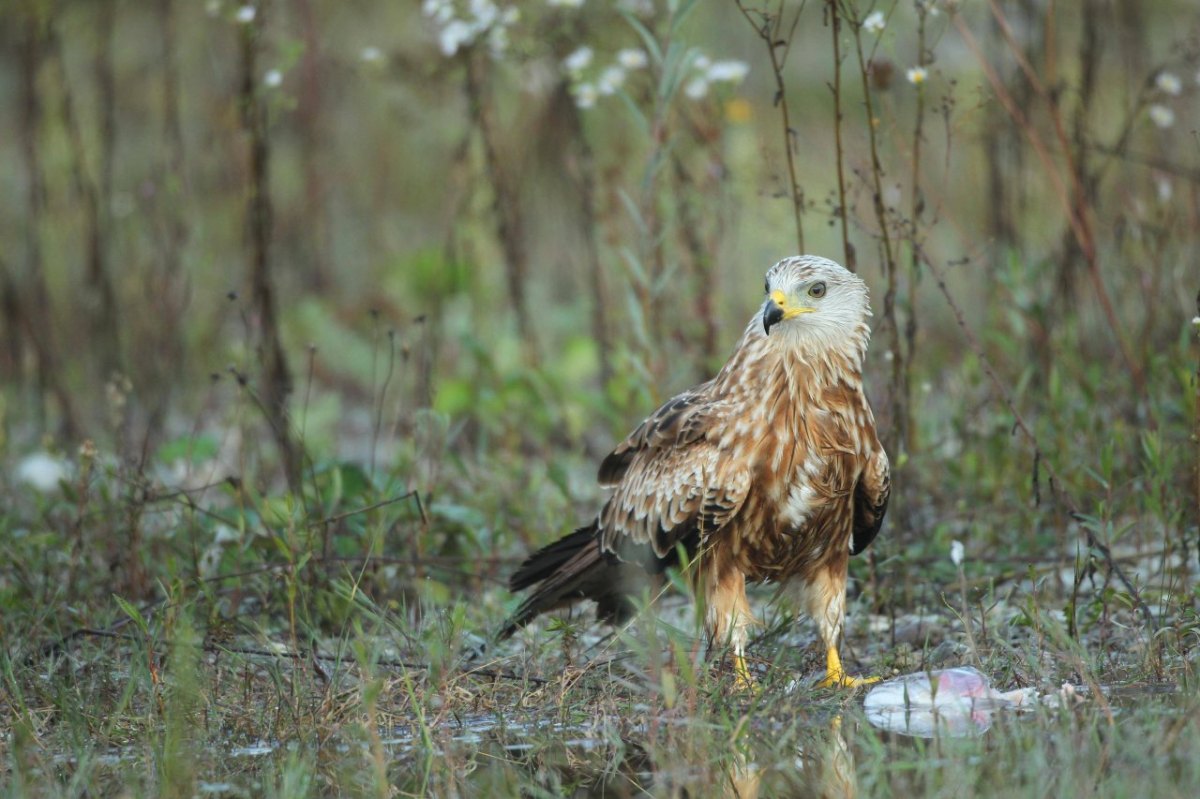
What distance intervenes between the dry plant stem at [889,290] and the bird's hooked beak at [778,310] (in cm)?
49

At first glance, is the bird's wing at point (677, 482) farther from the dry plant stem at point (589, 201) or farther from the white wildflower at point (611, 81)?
the dry plant stem at point (589, 201)

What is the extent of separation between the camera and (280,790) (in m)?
3.32

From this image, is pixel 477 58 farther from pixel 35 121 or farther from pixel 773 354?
pixel 773 354

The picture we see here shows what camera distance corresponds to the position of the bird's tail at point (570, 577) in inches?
179

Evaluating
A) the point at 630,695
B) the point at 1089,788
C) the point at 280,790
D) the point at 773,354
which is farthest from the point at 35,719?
the point at 1089,788

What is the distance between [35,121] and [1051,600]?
231 inches

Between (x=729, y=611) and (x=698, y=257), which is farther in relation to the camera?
(x=698, y=257)

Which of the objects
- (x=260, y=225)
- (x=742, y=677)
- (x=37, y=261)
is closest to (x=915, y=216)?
(x=742, y=677)

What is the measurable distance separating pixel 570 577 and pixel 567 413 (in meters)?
2.46

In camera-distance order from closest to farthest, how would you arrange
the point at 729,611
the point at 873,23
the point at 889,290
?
the point at 729,611 → the point at 873,23 → the point at 889,290

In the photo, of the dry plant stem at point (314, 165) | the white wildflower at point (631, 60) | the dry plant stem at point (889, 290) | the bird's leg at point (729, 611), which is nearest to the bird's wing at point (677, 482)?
the bird's leg at point (729, 611)

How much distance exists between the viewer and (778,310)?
4227mm

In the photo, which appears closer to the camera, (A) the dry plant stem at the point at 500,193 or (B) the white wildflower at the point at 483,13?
(B) the white wildflower at the point at 483,13

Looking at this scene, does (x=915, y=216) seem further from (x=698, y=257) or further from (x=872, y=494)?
(x=698, y=257)
